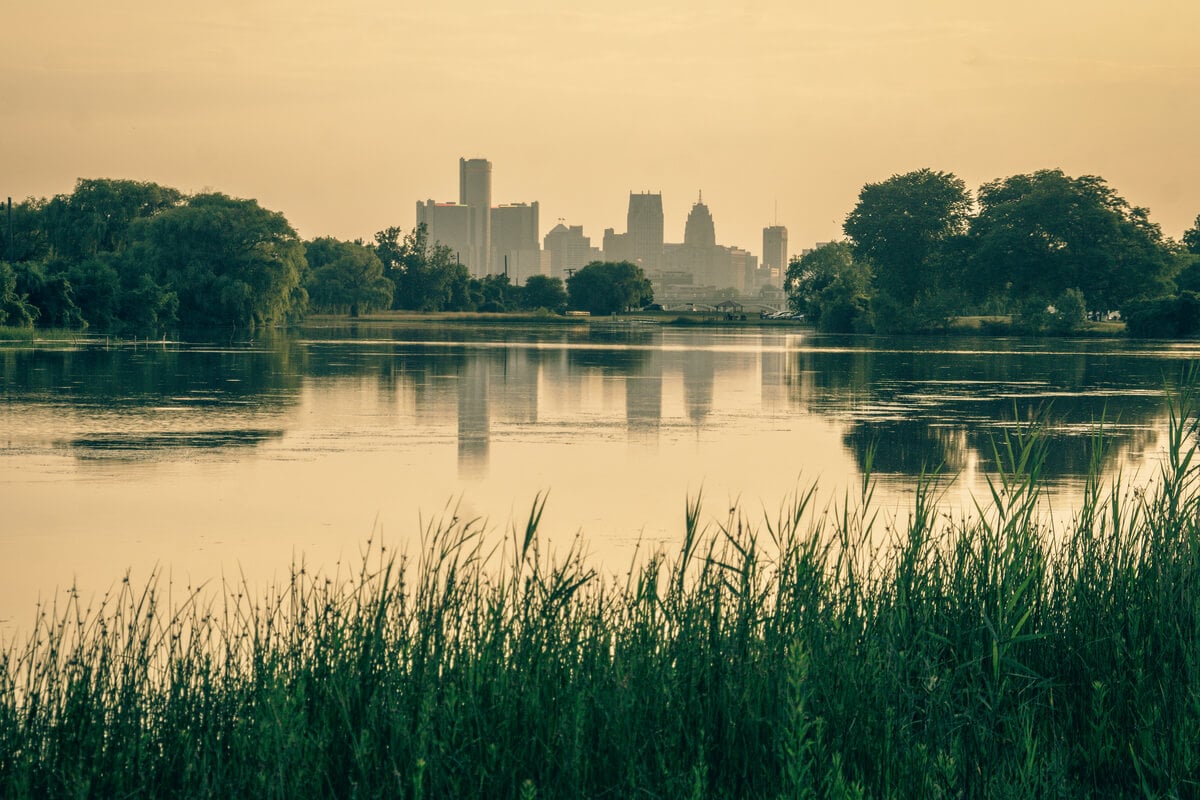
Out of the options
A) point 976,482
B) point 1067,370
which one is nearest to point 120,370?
point 976,482

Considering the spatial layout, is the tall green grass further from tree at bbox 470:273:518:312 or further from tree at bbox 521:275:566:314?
tree at bbox 521:275:566:314

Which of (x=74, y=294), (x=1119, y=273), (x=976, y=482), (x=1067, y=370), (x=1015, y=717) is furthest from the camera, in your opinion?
(x=1119, y=273)

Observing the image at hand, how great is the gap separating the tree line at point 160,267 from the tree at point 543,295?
91.1 ft

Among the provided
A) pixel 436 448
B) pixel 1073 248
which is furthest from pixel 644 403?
pixel 1073 248

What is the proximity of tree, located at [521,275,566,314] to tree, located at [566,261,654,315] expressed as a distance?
913cm

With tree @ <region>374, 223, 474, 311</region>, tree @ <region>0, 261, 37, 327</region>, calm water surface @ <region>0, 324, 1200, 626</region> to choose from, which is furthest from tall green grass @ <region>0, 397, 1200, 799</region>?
tree @ <region>374, 223, 474, 311</region>

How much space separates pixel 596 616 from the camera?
6297 millimetres

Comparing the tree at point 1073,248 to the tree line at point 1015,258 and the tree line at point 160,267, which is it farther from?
the tree line at point 160,267

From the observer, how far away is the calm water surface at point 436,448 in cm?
1231

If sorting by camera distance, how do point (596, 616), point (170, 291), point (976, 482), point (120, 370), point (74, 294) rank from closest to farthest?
point (596, 616) < point (976, 482) < point (120, 370) < point (74, 294) < point (170, 291)

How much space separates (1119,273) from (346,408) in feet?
288

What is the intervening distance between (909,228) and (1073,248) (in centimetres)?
1636

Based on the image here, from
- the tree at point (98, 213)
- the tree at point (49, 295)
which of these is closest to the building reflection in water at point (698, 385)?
the tree at point (49, 295)

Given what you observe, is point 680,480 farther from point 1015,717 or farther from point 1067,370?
point 1067,370
